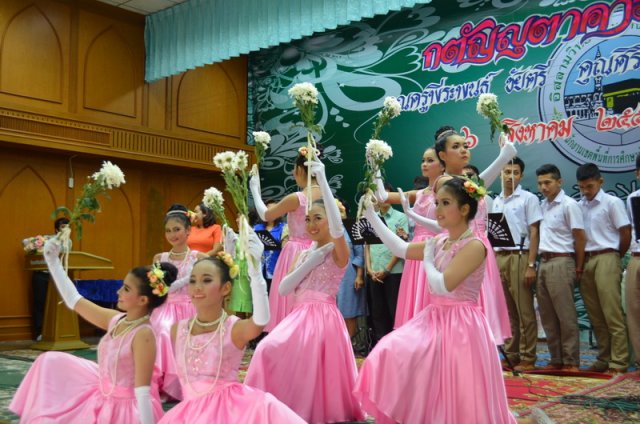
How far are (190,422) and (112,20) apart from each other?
323 inches

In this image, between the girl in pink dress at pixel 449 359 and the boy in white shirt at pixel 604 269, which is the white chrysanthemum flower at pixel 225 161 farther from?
the boy in white shirt at pixel 604 269

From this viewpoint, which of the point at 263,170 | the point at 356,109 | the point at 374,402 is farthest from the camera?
the point at 263,170

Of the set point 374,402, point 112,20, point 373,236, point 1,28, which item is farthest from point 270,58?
point 374,402

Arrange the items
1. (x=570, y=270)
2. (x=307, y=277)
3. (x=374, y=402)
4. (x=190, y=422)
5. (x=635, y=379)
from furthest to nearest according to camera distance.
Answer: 1. (x=570, y=270)
2. (x=635, y=379)
3. (x=307, y=277)
4. (x=374, y=402)
5. (x=190, y=422)

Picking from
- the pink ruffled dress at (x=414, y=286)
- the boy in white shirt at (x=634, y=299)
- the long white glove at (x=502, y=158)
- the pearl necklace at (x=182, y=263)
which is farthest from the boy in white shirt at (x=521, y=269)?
the pearl necklace at (x=182, y=263)

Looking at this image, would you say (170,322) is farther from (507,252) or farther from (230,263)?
(507,252)

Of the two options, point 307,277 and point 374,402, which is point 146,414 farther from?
point 307,277

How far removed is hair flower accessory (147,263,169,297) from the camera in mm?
3381

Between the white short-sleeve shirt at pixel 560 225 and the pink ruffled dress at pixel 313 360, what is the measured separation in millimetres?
2757

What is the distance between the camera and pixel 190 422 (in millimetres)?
2914

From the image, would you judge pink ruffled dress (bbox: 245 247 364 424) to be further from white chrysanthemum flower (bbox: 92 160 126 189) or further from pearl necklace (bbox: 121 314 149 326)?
white chrysanthemum flower (bbox: 92 160 126 189)

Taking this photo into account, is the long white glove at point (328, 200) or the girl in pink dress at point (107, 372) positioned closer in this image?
the girl in pink dress at point (107, 372)

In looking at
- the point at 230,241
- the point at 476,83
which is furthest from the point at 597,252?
the point at 230,241

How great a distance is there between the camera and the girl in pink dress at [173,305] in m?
4.64
